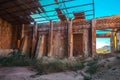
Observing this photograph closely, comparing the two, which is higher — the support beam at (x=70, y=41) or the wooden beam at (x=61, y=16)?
the wooden beam at (x=61, y=16)

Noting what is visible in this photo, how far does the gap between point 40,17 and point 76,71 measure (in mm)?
7922

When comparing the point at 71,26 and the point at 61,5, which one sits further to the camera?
the point at 71,26

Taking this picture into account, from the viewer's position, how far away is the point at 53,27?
12.8m

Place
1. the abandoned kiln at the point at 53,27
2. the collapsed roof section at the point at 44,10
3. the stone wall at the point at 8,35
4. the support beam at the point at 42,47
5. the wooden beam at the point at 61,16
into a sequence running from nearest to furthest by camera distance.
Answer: the collapsed roof section at the point at 44,10
the abandoned kiln at the point at 53,27
the wooden beam at the point at 61,16
the support beam at the point at 42,47
the stone wall at the point at 8,35

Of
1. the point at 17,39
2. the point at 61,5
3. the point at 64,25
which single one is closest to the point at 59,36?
the point at 64,25

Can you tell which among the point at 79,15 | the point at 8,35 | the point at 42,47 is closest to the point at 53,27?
the point at 42,47

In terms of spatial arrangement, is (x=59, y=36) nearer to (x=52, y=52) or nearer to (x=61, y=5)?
(x=52, y=52)

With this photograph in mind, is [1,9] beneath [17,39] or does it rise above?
above

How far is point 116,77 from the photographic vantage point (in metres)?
4.97

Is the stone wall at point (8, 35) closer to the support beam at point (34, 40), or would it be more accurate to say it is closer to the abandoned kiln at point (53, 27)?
the abandoned kiln at point (53, 27)

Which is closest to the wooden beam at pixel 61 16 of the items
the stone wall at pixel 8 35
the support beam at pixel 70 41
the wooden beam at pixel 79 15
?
the wooden beam at pixel 79 15

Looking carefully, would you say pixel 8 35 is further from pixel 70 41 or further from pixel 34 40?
pixel 70 41

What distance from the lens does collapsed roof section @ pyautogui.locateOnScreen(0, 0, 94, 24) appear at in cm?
1085

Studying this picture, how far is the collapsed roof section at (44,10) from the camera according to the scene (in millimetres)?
10852
